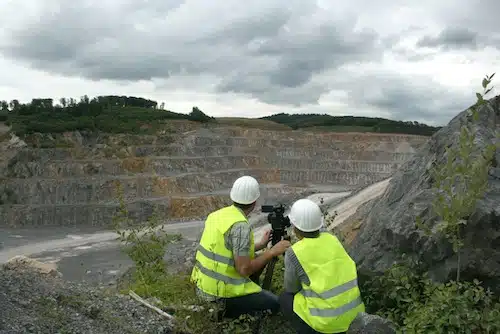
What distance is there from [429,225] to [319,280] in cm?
151

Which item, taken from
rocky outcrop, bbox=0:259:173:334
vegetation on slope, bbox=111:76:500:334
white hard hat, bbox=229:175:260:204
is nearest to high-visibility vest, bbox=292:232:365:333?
vegetation on slope, bbox=111:76:500:334

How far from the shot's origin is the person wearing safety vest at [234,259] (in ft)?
15.8

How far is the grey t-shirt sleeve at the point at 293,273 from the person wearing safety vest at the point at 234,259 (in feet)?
1.54

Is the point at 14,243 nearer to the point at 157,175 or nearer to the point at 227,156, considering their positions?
the point at 157,175

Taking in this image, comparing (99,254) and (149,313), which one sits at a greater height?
(149,313)

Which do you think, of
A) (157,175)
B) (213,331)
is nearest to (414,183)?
(213,331)

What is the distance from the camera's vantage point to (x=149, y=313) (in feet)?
17.9

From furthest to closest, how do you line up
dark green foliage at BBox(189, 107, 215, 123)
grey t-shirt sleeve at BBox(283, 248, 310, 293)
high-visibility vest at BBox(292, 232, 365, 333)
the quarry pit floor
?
1. dark green foliage at BBox(189, 107, 215, 123)
2. the quarry pit floor
3. grey t-shirt sleeve at BBox(283, 248, 310, 293)
4. high-visibility vest at BBox(292, 232, 365, 333)

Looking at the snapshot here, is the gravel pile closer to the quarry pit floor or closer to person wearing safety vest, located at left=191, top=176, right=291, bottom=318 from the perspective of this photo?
person wearing safety vest, located at left=191, top=176, right=291, bottom=318

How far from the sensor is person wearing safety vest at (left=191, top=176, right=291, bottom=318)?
4824 mm

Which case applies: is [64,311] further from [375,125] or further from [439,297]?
[375,125]

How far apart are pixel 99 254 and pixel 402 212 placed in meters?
22.0

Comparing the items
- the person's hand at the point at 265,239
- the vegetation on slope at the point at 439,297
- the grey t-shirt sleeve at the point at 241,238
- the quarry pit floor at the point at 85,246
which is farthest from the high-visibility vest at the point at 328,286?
the quarry pit floor at the point at 85,246

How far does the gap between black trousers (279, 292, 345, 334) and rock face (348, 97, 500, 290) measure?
44.0 inches
